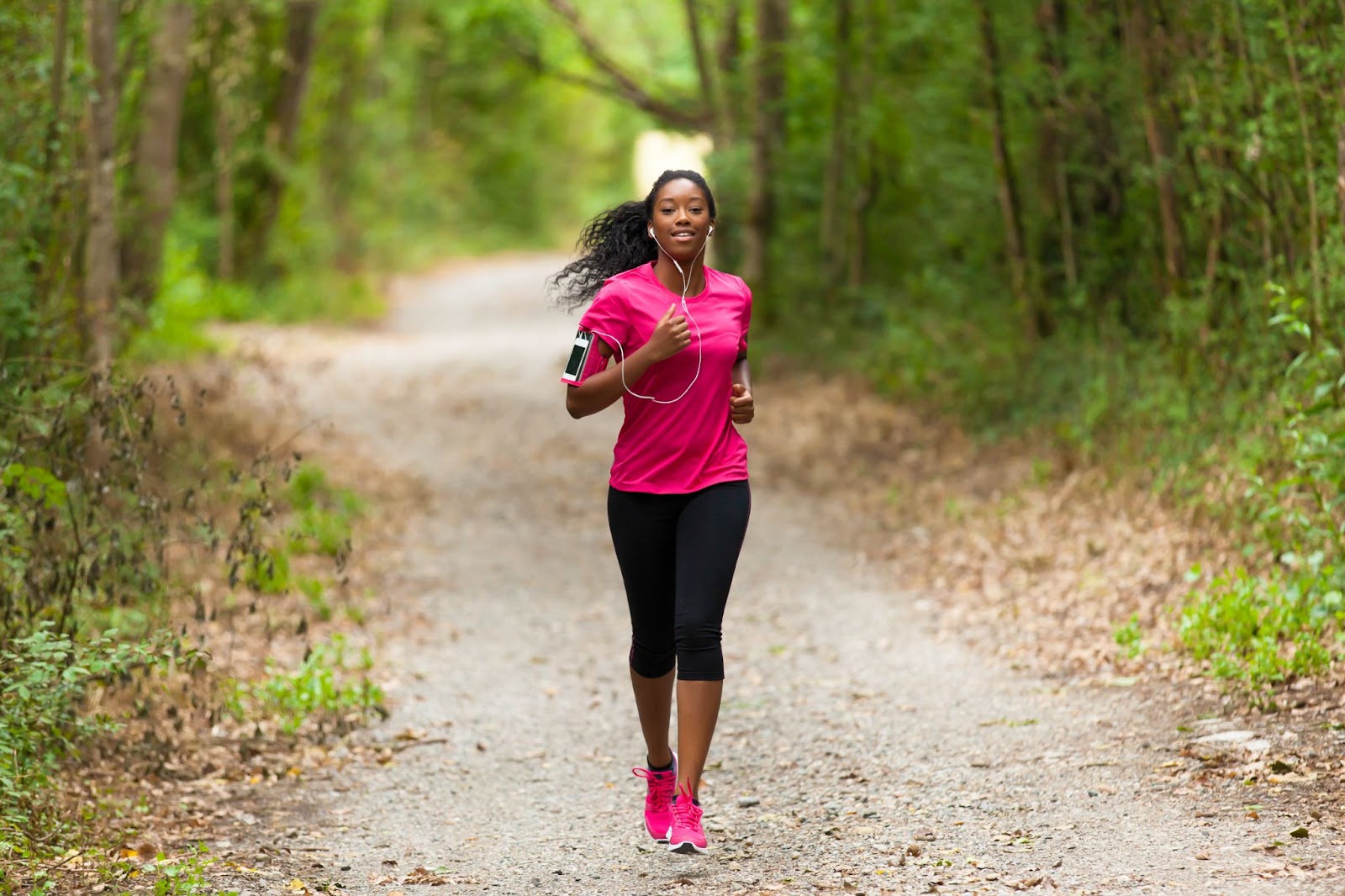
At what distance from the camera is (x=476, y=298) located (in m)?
29.2

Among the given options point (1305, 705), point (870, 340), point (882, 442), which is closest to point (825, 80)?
point (870, 340)

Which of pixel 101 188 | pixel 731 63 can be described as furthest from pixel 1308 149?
pixel 731 63

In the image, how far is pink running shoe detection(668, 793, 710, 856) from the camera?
14.7 feet

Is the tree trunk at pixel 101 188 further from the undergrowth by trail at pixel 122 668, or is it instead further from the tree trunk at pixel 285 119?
the tree trunk at pixel 285 119

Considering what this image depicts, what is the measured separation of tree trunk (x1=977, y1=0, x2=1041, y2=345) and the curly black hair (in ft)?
24.1

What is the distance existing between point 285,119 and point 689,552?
65.0ft

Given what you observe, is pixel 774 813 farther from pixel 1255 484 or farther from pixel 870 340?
pixel 870 340

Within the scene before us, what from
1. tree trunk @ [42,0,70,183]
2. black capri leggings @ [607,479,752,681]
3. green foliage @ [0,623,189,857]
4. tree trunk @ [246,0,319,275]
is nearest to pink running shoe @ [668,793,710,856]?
black capri leggings @ [607,479,752,681]

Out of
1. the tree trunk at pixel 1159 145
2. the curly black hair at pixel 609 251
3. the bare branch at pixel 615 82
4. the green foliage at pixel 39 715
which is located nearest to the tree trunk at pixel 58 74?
the green foliage at pixel 39 715

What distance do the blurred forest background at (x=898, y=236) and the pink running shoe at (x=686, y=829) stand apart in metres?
1.96

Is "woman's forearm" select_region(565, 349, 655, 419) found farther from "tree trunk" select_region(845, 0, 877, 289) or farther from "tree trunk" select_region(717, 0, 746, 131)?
"tree trunk" select_region(717, 0, 746, 131)

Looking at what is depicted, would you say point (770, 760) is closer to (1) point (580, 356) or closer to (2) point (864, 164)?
(1) point (580, 356)

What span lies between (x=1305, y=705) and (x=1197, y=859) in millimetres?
1647

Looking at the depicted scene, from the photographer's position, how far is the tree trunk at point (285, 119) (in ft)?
70.5
